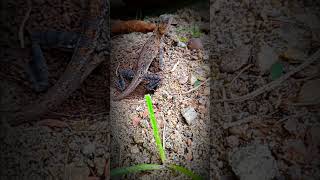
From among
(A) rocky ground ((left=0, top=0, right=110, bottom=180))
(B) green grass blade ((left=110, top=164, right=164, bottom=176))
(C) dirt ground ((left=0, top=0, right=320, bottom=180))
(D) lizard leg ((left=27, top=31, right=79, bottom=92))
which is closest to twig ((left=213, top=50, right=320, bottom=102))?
(C) dirt ground ((left=0, top=0, right=320, bottom=180))

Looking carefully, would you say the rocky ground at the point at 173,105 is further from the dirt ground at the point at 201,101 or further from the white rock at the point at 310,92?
the white rock at the point at 310,92

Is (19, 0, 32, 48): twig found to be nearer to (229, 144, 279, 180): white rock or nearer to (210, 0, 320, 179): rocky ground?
(210, 0, 320, 179): rocky ground

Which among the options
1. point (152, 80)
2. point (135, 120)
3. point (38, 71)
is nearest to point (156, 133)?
point (135, 120)

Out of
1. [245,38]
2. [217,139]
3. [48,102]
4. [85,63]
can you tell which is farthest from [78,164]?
[245,38]

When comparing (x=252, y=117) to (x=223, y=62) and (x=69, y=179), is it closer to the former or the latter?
(x=223, y=62)

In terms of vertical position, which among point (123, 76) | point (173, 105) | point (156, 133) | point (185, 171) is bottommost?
point (185, 171)

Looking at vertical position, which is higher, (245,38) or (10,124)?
(245,38)

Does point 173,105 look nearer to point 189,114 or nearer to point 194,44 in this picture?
point 189,114
